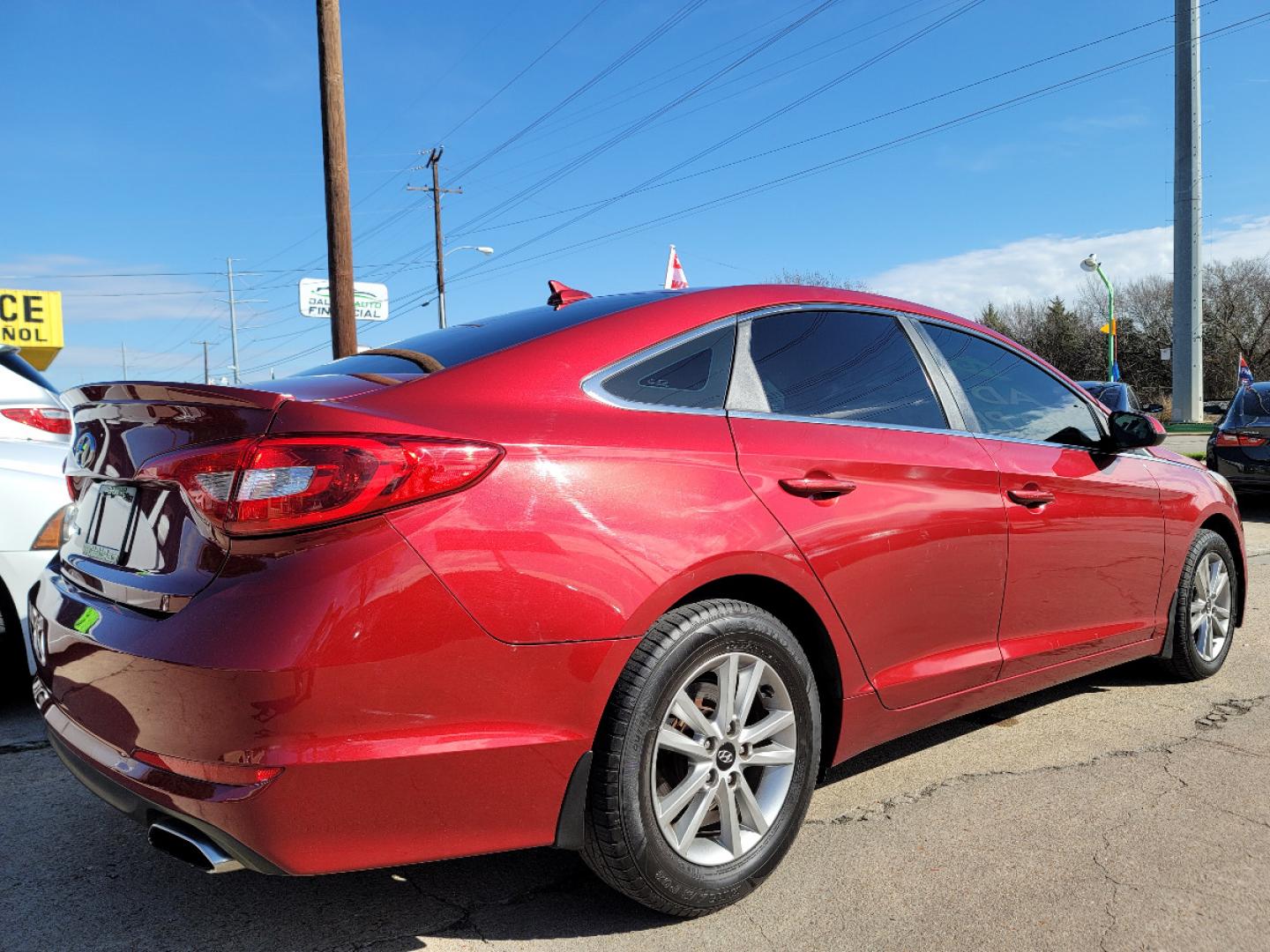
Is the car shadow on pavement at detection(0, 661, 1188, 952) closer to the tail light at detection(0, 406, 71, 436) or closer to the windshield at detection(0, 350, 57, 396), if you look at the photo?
the tail light at detection(0, 406, 71, 436)

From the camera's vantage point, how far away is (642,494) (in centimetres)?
228

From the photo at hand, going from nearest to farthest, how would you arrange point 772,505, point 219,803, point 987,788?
point 219,803 → point 772,505 → point 987,788

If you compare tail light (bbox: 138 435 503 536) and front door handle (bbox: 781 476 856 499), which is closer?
tail light (bbox: 138 435 503 536)

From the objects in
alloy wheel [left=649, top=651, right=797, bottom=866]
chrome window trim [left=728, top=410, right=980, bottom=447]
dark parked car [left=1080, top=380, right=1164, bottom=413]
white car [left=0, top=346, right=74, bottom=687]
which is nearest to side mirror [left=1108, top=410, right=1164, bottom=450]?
chrome window trim [left=728, top=410, right=980, bottom=447]

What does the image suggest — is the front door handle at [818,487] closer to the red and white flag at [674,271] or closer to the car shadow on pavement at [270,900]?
the car shadow on pavement at [270,900]

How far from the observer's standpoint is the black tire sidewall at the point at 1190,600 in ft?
13.8

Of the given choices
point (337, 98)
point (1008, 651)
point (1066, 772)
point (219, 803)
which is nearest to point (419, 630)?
point (219, 803)

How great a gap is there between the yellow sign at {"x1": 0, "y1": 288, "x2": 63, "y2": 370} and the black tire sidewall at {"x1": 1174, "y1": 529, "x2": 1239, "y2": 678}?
40212 mm

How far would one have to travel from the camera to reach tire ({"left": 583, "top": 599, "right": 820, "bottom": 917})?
2225 millimetres

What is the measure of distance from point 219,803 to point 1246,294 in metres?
56.9

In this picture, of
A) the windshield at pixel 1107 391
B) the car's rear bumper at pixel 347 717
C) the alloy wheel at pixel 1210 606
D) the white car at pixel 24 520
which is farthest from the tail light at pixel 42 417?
the windshield at pixel 1107 391

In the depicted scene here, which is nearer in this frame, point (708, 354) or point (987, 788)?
point (708, 354)

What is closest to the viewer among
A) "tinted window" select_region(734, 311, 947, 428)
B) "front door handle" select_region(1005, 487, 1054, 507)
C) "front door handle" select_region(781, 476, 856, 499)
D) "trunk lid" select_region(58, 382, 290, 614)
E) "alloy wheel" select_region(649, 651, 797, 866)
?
"trunk lid" select_region(58, 382, 290, 614)

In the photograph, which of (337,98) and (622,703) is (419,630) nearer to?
(622,703)
